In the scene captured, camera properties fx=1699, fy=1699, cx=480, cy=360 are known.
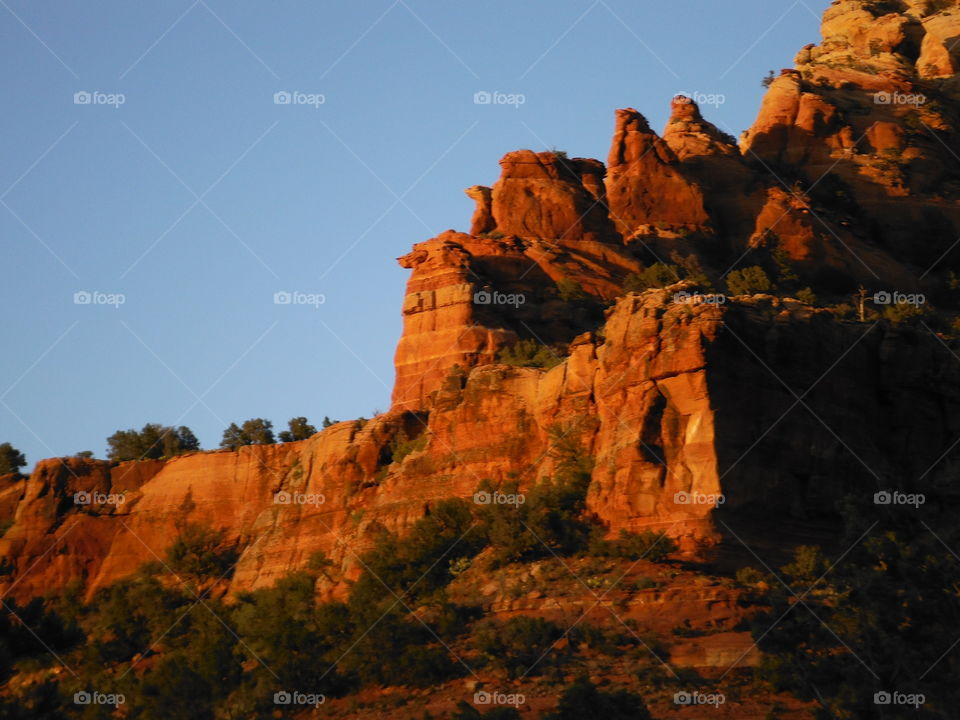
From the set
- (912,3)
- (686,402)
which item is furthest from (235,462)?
(912,3)

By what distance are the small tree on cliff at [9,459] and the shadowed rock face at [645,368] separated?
4.58 meters

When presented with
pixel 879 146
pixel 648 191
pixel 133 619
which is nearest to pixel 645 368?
pixel 648 191

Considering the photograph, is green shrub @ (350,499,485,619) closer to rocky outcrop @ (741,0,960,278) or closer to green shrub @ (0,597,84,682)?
green shrub @ (0,597,84,682)

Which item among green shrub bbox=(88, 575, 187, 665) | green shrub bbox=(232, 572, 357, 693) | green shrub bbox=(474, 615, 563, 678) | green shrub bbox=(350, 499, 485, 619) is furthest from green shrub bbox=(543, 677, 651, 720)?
green shrub bbox=(88, 575, 187, 665)

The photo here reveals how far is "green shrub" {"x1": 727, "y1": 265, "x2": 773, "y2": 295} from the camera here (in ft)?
236

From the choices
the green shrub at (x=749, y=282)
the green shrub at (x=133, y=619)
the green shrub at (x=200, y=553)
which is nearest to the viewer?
the green shrub at (x=133, y=619)

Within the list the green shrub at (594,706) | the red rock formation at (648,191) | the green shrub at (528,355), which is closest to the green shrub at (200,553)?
the green shrub at (528,355)

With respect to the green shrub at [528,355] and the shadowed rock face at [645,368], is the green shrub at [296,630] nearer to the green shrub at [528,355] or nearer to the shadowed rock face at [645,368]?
the shadowed rock face at [645,368]

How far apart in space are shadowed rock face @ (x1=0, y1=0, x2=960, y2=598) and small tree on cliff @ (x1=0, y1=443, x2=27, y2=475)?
15.0 feet

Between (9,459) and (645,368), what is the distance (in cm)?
4011

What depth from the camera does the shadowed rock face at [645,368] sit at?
55656mm

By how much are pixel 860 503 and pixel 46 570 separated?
42062 millimetres

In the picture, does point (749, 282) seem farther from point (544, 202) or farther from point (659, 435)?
point (659, 435)

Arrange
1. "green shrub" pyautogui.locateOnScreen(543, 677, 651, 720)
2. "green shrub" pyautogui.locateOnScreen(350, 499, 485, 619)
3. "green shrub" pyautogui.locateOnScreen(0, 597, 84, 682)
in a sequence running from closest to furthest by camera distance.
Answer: "green shrub" pyautogui.locateOnScreen(543, 677, 651, 720), "green shrub" pyautogui.locateOnScreen(0, 597, 84, 682), "green shrub" pyautogui.locateOnScreen(350, 499, 485, 619)
